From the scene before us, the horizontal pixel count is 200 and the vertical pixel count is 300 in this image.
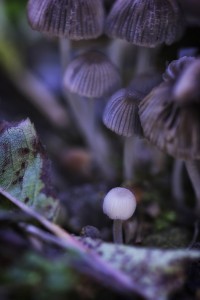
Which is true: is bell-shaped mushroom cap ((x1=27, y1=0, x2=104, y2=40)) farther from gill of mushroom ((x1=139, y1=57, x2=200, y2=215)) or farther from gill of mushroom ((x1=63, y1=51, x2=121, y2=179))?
gill of mushroom ((x1=139, y1=57, x2=200, y2=215))

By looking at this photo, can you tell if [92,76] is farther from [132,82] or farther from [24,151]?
[24,151]

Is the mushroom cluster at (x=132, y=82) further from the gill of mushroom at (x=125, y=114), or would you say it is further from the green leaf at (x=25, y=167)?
the green leaf at (x=25, y=167)

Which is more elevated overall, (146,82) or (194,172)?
(146,82)

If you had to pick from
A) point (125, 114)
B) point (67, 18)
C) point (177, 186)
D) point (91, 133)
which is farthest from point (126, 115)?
point (91, 133)

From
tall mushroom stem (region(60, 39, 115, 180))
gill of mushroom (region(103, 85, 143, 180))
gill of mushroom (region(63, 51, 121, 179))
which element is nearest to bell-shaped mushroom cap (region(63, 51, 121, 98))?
gill of mushroom (region(63, 51, 121, 179))

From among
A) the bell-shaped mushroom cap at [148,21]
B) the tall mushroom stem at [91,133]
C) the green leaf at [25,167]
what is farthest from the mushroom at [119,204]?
the tall mushroom stem at [91,133]

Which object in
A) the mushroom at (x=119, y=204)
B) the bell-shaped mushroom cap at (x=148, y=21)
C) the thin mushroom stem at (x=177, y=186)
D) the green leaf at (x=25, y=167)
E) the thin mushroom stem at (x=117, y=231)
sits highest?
the bell-shaped mushroom cap at (x=148, y=21)
